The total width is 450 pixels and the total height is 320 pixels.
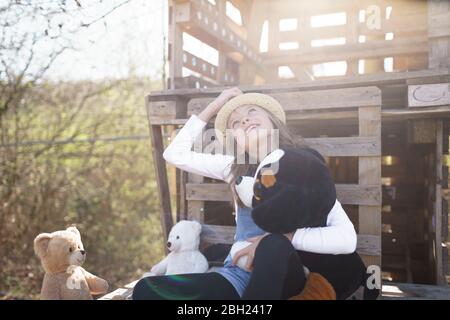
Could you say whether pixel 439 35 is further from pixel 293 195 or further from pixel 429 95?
pixel 293 195

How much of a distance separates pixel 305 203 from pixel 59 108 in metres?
5.82

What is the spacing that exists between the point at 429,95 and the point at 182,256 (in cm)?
197

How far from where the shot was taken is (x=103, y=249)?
7672 mm

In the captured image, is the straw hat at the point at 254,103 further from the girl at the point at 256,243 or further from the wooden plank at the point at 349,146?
the wooden plank at the point at 349,146

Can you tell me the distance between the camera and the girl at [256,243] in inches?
78.1

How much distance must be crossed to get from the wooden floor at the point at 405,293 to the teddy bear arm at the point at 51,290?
0.38 m

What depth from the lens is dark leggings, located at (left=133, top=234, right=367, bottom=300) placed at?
1948mm

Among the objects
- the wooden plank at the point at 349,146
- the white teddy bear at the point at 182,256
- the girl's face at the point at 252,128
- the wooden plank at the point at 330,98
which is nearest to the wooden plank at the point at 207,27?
the wooden plank at the point at 330,98

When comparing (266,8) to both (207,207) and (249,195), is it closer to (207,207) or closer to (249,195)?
(207,207)

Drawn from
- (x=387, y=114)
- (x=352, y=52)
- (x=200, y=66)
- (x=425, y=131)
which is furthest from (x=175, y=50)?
(x=352, y=52)

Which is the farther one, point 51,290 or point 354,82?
point 354,82

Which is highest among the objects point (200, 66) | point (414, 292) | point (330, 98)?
point (200, 66)

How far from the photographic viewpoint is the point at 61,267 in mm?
2494

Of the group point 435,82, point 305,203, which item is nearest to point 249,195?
point 305,203
